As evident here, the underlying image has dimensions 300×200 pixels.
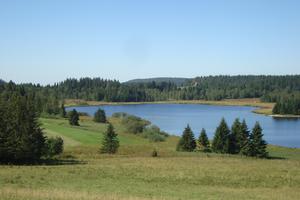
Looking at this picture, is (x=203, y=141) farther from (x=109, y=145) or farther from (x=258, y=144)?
(x=109, y=145)

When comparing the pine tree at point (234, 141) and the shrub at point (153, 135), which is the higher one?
the pine tree at point (234, 141)

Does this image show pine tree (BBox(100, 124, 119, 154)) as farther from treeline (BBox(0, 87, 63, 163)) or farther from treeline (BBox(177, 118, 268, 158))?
treeline (BBox(0, 87, 63, 163))

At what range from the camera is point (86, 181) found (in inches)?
1023

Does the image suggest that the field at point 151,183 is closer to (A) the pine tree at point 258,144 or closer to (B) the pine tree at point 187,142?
(A) the pine tree at point 258,144

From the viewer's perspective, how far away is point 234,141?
63312 millimetres

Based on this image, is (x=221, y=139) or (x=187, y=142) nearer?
(x=221, y=139)

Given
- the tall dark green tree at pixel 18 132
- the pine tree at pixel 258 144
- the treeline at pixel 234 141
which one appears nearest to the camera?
the tall dark green tree at pixel 18 132

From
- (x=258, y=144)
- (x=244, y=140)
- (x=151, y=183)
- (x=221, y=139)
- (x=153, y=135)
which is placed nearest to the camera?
(x=151, y=183)

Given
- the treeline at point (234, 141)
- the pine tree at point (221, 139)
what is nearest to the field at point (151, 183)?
the treeline at point (234, 141)

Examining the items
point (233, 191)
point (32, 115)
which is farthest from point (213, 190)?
point (32, 115)

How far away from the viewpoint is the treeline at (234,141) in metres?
59.9

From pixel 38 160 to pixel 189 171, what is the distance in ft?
48.0

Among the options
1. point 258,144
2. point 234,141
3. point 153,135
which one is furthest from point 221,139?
point 153,135

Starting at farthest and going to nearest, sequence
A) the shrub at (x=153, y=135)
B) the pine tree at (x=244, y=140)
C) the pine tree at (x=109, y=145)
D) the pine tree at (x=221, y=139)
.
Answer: the shrub at (x=153, y=135) → the pine tree at (x=221, y=139) → the pine tree at (x=244, y=140) → the pine tree at (x=109, y=145)
